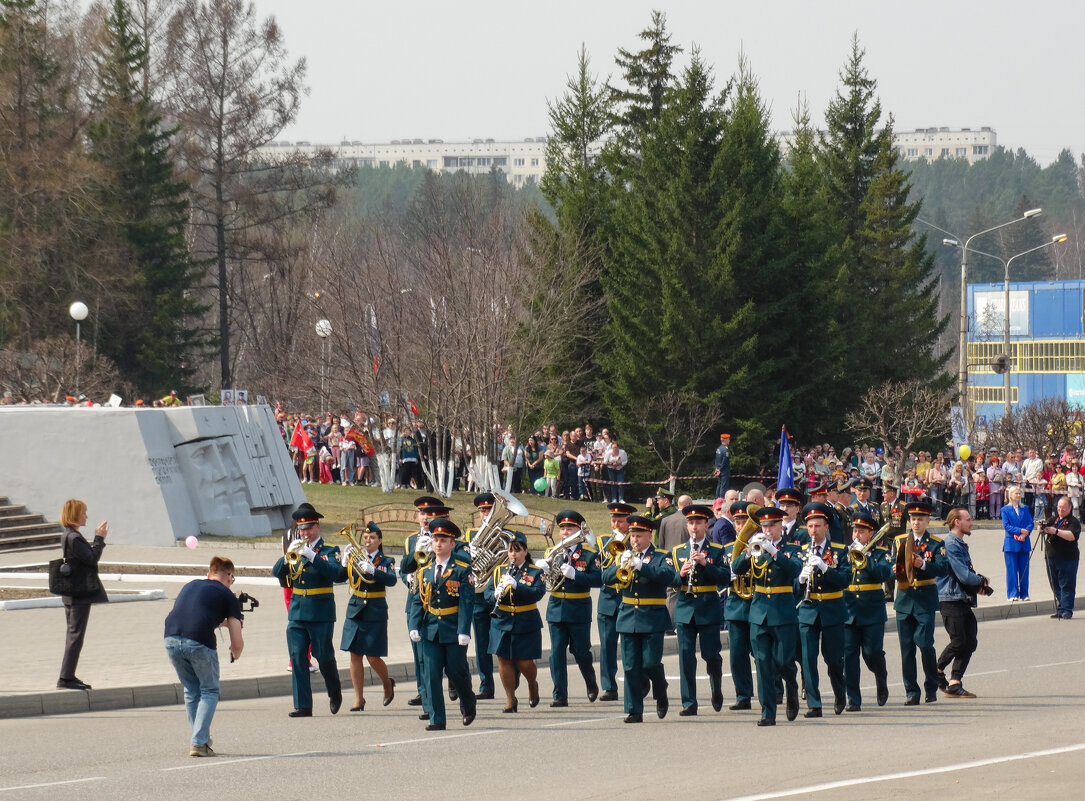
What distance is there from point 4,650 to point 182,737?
5.46 m

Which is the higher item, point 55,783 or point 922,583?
point 922,583

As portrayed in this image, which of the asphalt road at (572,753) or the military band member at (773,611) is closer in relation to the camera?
the asphalt road at (572,753)

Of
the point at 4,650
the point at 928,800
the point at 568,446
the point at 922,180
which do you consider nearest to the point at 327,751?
the point at 928,800

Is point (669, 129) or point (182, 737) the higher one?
point (669, 129)

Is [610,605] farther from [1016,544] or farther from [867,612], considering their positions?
[1016,544]

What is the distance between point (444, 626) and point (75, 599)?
A: 4.00m

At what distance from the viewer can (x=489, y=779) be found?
10742mm

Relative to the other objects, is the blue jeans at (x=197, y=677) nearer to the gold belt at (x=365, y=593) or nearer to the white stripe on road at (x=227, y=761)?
the white stripe on road at (x=227, y=761)

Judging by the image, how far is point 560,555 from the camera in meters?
14.0

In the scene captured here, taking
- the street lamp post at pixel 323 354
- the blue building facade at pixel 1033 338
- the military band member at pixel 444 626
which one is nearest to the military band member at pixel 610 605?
the military band member at pixel 444 626

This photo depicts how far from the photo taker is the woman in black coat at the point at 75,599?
1466cm

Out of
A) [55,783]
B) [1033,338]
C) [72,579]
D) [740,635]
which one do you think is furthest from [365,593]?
[1033,338]

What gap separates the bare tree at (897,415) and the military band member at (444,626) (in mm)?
30443

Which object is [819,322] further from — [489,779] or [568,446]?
[489,779]
